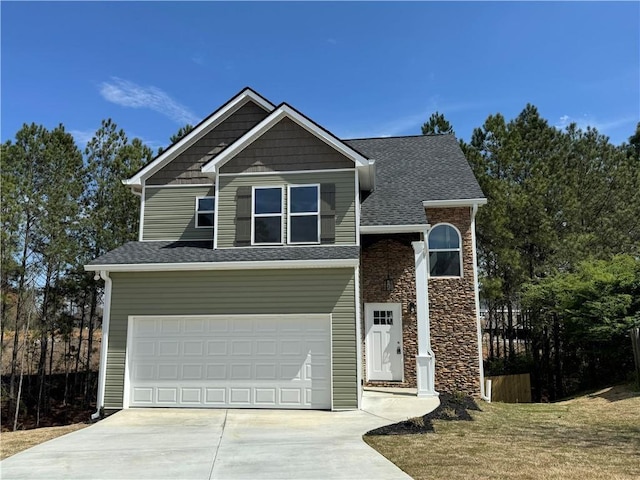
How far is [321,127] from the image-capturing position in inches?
469

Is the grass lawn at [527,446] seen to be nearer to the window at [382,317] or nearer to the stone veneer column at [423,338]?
the stone veneer column at [423,338]

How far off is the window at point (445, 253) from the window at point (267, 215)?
4.97 metres

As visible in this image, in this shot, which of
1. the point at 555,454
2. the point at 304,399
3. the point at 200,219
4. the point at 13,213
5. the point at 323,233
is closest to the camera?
the point at 555,454

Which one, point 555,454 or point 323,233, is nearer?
point 555,454

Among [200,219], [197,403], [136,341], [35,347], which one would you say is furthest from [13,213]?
[197,403]

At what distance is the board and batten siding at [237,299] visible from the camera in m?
10.7

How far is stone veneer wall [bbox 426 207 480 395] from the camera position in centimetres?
1331

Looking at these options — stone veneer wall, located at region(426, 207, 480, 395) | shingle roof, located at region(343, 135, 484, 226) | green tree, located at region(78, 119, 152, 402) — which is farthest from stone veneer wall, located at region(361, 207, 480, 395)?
green tree, located at region(78, 119, 152, 402)

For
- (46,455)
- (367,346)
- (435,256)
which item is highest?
(435,256)

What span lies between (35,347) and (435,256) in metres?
17.1

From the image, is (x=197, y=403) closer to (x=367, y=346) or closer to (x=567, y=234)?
(x=367, y=346)

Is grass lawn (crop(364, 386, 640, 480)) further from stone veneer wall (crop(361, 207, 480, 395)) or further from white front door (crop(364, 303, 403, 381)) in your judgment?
white front door (crop(364, 303, 403, 381))

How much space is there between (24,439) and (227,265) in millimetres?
5029

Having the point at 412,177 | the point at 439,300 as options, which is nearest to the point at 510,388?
the point at 439,300
